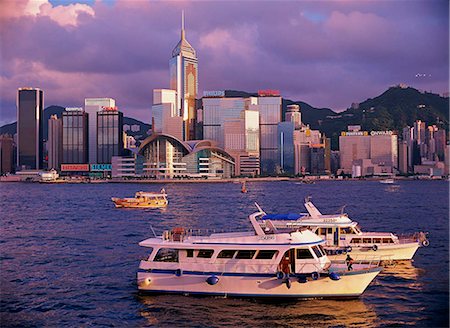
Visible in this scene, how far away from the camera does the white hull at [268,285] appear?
907 inches

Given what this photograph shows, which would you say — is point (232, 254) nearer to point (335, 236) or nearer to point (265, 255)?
point (265, 255)

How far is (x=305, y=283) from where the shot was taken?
22984mm

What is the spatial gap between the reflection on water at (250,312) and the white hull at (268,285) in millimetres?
319

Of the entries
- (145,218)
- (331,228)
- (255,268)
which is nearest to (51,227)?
(145,218)

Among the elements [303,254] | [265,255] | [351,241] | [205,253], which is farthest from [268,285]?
[351,241]

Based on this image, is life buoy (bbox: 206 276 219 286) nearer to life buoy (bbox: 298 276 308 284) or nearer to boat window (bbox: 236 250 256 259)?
boat window (bbox: 236 250 256 259)

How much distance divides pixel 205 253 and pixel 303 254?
4212 millimetres

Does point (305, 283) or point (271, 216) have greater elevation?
point (271, 216)

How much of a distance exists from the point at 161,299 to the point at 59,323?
14.3 ft

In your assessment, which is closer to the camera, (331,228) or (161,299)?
(161,299)

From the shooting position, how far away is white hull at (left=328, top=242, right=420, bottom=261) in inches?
1202

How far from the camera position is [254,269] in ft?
76.3

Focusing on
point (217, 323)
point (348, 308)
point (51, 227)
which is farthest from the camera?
point (51, 227)

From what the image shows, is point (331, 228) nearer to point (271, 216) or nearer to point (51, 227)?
point (271, 216)
